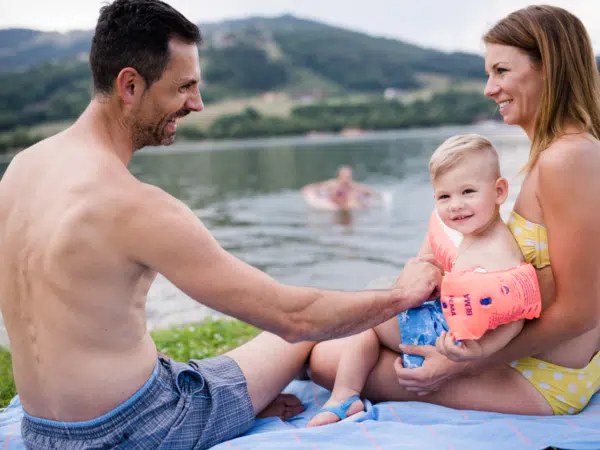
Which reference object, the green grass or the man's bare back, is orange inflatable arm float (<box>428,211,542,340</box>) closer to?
the man's bare back

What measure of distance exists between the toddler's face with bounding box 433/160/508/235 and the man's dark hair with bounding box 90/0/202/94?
1295 mm

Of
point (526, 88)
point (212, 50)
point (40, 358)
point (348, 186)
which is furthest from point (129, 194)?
point (212, 50)

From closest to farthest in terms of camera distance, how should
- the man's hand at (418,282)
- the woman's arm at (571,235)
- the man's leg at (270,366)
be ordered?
the woman's arm at (571,235) < the man's hand at (418,282) < the man's leg at (270,366)

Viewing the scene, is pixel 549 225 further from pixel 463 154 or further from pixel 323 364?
pixel 323 364

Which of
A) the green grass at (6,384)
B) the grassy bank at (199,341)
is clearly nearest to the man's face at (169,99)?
the green grass at (6,384)

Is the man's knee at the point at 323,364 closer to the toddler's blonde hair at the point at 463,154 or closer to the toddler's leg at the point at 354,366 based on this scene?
the toddler's leg at the point at 354,366

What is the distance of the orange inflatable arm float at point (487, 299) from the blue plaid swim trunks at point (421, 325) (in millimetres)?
215

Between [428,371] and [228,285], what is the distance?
1.17 metres

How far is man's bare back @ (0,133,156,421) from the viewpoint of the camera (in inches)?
89.7

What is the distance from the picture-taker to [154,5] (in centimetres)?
262

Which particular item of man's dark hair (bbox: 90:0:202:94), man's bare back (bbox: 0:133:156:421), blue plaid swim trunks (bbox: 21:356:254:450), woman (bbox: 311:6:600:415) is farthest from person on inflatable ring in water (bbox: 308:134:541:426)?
man's dark hair (bbox: 90:0:202:94)

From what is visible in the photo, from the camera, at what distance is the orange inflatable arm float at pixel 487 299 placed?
268 centimetres

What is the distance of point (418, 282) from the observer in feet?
9.99

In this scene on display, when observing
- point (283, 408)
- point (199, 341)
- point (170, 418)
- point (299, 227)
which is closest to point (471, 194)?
→ point (283, 408)
